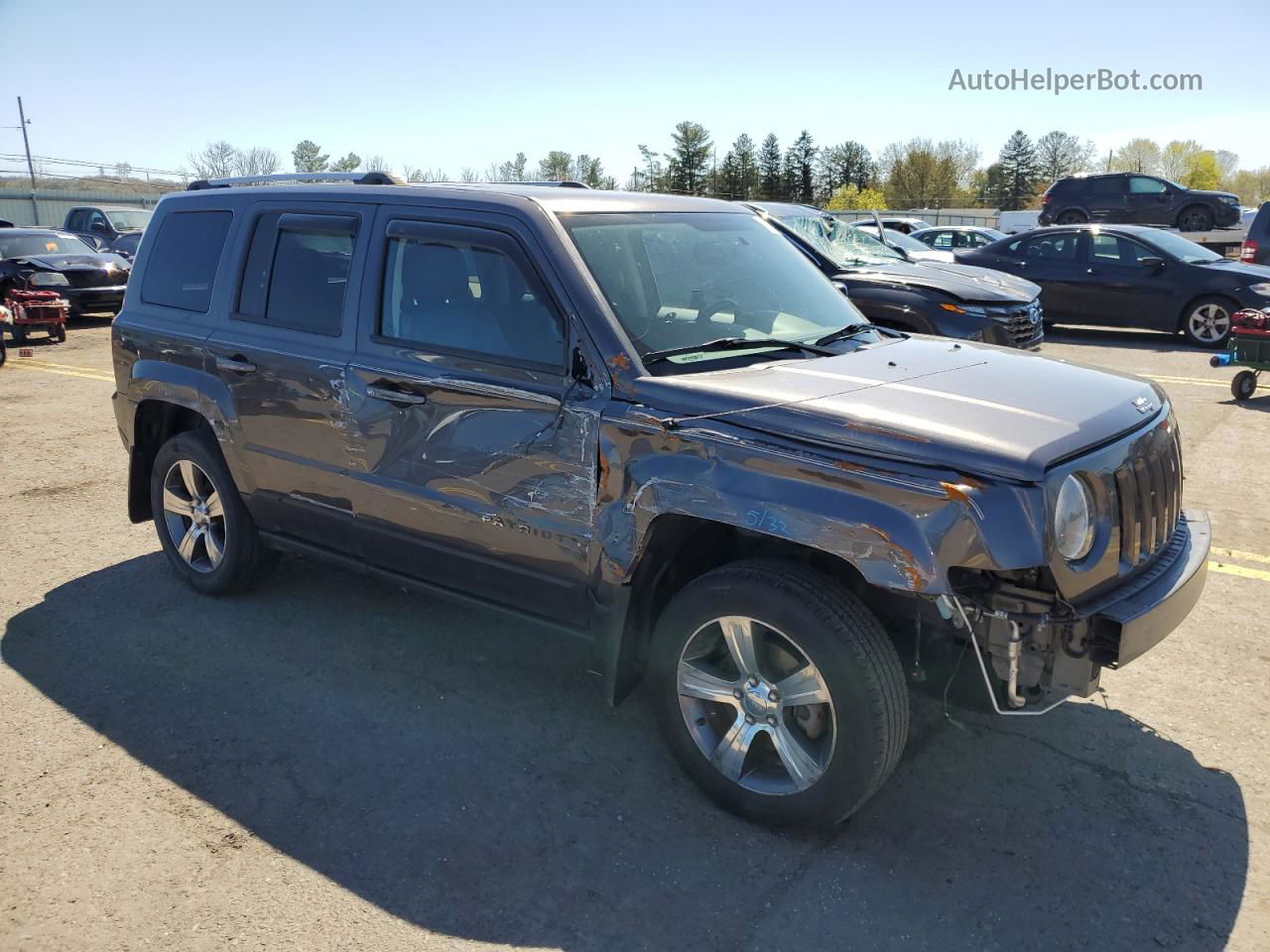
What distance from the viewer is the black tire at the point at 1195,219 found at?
80.4 ft

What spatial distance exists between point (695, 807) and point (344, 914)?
1.15 m

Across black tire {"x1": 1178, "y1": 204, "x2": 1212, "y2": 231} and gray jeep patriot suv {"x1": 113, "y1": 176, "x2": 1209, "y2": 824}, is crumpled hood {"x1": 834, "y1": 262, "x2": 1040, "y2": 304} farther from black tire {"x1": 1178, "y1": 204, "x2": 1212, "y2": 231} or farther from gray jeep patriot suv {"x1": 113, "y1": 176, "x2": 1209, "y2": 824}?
black tire {"x1": 1178, "y1": 204, "x2": 1212, "y2": 231}

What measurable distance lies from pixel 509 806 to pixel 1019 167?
313 ft

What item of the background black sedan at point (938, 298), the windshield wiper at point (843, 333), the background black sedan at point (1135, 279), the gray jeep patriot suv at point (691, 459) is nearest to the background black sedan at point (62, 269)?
the background black sedan at point (938, 298)

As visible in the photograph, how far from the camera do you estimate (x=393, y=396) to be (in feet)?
12.8

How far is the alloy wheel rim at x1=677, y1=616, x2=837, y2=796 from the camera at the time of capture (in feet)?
10.2

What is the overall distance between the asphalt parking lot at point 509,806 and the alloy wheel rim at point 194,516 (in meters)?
0.25

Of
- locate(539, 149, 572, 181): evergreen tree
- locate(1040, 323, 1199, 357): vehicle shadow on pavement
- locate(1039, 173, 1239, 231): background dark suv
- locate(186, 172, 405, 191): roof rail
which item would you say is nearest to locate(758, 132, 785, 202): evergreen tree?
locate(539, 149, 572, 181): evergreen tree

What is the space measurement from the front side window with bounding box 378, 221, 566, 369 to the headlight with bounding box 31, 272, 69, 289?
50.0ft

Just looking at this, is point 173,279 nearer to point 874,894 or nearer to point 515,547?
point 515,547

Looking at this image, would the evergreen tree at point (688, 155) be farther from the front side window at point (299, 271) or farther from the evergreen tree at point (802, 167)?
the front side window at point (299, 271)

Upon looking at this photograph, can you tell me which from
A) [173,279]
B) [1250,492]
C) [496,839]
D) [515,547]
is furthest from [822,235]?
[496,839]

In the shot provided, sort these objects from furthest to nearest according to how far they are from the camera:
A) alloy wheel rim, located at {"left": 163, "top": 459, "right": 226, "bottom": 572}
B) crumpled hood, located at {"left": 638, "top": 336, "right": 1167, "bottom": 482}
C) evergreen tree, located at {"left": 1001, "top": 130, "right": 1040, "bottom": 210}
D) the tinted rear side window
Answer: evergreen tree, located at {"left": 1001, "top": 130, "right": 1040, "bottom": 210} < alloy wheel rim, located at {"left": 163, "top": 459, "right": 226, "bottom": 572} < the tinted rear side window < crumpled hood, located at {"left": 638, "top": 336, "right": 1167, "bottom": 482}

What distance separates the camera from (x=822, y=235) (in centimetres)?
1105
